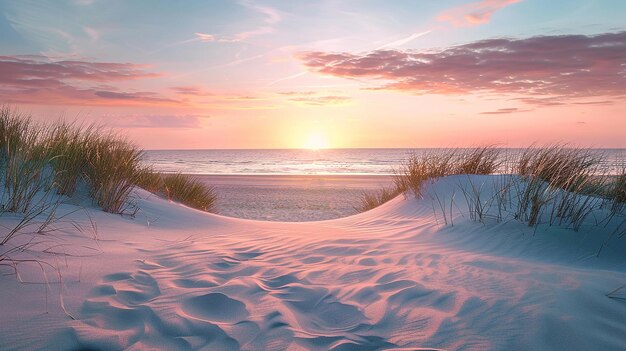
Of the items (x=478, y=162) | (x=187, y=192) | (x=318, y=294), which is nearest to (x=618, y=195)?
(x=478, y=162)

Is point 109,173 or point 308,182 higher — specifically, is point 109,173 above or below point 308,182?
above

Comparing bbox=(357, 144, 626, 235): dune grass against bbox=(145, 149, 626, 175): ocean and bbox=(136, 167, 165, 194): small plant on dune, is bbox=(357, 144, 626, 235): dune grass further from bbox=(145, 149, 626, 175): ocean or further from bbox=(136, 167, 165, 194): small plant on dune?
bbox=(136, 167, 165, 194): small plant on dune

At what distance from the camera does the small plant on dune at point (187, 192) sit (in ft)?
31.5

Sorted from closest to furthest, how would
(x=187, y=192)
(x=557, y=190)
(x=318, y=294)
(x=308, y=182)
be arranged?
(x=318, y=294)
(x=557, y=190)
(x=187, y=192)
(x=308, y=182)

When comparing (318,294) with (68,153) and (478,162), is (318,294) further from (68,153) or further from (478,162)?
(478,162)

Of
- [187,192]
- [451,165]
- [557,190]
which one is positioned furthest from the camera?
[187,192]

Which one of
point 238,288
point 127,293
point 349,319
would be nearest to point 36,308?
point 127,293

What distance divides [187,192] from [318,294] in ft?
24.2

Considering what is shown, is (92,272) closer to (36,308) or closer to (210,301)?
(36,308)

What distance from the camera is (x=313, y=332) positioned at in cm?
249

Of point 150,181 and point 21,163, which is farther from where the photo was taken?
point 150,181

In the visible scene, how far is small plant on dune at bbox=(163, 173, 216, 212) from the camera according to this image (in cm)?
959

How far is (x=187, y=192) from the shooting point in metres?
9.84

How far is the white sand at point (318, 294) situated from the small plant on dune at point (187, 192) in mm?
4696
